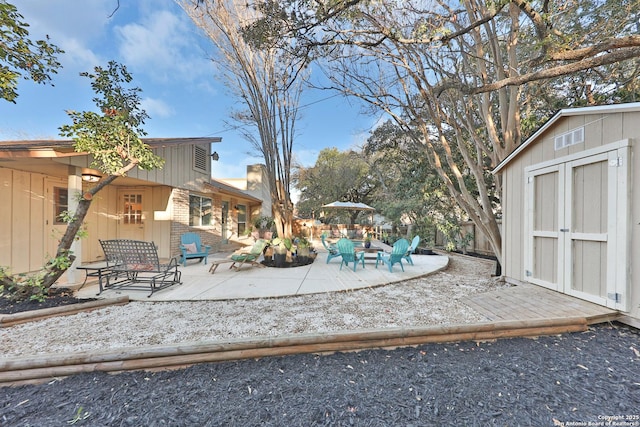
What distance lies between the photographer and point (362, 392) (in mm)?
1953

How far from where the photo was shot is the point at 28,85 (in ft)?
13.3

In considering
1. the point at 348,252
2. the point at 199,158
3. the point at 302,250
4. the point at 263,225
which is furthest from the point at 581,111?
the point at 263,225

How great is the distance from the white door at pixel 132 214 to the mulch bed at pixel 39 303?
3885 mm

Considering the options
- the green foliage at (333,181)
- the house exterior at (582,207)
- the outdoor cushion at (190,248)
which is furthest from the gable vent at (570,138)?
the green foliage at (333,181)

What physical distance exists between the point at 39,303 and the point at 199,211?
5839 mm

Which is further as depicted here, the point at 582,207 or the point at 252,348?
the point at 582,207

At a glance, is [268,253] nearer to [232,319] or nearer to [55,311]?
[232,319]

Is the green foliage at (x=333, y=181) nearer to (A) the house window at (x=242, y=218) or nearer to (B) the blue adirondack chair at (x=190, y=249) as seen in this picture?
(A) the house window at (x=242, y=218)

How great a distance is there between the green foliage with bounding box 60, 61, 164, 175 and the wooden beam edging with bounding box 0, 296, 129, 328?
214 centimetres

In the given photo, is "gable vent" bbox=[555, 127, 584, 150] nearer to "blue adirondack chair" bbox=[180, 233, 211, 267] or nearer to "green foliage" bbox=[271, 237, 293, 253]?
"green foliage" bbox=[271, 237, 293, 253]

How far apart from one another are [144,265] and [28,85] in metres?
3.46

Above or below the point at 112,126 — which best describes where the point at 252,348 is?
below

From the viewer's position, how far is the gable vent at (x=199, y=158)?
29.3ft

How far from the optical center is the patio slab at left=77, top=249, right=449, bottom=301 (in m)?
4.36
